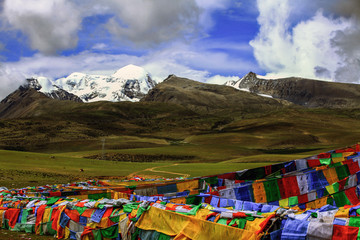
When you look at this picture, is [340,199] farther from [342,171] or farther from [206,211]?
[206,211]

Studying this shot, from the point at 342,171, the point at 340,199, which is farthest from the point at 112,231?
the point at 342,171

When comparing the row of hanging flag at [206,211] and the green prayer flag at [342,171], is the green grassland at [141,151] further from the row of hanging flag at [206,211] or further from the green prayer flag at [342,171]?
the green prayer flag at [342,171]

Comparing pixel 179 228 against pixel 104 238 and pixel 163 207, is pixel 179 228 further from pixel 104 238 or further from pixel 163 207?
pixel 104 238

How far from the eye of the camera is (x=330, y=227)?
1252 centimetres

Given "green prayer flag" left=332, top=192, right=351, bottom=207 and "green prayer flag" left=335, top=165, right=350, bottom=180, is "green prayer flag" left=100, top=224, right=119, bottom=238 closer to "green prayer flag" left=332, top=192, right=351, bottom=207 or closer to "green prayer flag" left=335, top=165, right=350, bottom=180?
"green prayer flag" left=332, top=192, right=351, bottom=207

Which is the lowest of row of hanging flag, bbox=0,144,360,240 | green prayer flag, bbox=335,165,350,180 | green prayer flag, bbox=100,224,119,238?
green prayer flag, bbox=100,224,119,238

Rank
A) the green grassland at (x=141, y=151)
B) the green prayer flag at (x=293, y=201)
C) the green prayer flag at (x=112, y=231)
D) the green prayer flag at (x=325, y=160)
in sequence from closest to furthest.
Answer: the green prayer flag at (x=112, y=231)
the green prayer flag at (x=293, y=201)
the green prayer flag at (x=325, y=160)
the green grassland at (x=141, y=151)

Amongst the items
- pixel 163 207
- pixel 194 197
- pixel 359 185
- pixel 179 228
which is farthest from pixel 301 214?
pixel 359 185

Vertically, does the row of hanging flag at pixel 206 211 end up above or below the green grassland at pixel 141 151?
below

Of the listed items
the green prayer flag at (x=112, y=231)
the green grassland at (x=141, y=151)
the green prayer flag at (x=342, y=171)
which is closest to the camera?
the green prayer flag at (x=112, y=231)

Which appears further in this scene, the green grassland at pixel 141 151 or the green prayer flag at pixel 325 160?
the green grassland at pixel 141 151

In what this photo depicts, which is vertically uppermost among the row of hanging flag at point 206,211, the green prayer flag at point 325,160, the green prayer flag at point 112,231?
the green prayer flag at point 325,160

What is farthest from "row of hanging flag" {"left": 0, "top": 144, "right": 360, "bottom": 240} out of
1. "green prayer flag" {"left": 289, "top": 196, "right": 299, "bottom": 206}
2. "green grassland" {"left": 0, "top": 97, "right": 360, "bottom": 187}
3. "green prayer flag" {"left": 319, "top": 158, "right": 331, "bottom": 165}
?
"green grassland" {"left": 0, "top": 97, "right": 360, "bottom": 187}

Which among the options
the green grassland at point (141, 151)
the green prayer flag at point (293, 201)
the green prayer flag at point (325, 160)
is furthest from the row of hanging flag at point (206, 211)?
the green grassland at point (141, 151)
